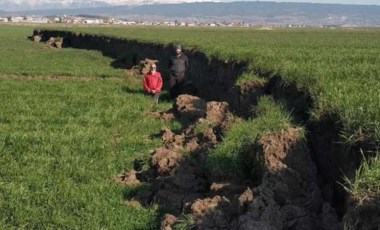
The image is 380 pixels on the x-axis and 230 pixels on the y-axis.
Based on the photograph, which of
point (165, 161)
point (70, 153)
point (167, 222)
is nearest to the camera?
point (167, 222)

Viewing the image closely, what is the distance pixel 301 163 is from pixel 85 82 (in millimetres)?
15862

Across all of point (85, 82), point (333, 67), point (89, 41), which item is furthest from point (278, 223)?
point (89, 41)

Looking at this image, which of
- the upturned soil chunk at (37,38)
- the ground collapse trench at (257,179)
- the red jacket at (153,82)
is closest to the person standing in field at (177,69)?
the red jacket at (153,82)

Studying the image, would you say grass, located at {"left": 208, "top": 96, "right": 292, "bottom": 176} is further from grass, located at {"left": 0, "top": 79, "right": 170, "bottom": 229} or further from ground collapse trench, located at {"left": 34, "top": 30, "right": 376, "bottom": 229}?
grass, located at {"left": 0, "top": 79, "right": 170, "bottom": 229}

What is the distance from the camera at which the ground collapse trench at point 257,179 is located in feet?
21.2

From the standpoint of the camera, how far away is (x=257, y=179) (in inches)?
313

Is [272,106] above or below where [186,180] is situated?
above

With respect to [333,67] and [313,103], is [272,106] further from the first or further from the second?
[333,67]

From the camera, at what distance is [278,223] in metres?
6.16

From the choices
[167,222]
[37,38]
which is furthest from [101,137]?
[37,38]

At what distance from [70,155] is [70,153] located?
16 cm

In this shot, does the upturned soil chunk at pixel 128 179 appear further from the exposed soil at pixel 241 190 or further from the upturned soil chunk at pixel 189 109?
the upturned soil chunk at pixel 189 109

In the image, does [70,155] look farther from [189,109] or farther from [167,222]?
A: [189,109]

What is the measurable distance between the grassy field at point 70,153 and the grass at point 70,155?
0.6 inches
